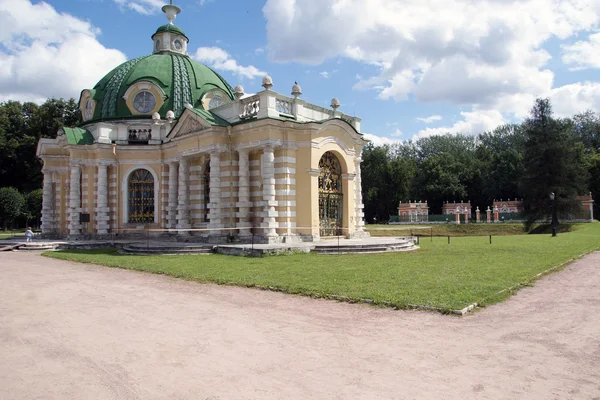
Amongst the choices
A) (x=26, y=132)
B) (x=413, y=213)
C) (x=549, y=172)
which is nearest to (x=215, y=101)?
(x=549, y=172)

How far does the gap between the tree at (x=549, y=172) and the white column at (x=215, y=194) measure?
34.4m

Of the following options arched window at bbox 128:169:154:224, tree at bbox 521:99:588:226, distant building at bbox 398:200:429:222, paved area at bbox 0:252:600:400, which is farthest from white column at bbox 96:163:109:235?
distant building at bbox 398:200:429:222

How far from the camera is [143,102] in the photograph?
27.5 metres

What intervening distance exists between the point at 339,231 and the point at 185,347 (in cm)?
1654

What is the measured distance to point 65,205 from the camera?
93.3ft

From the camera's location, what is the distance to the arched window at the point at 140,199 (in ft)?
86.6

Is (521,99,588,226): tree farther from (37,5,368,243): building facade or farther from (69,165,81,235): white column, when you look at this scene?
(69,165,81,235): white column

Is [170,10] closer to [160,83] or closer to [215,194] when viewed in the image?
[160,83]

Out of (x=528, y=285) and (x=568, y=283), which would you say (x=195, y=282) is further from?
(x=568, y=283)

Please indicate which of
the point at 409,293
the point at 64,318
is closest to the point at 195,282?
the point at 64,318

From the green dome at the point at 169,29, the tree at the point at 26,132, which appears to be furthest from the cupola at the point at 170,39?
the tree at the point at 26,132

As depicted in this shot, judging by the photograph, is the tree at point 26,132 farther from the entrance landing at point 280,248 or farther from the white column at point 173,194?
the entrance landing at point 280,248

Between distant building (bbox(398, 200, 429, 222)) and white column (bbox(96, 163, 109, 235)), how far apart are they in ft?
144

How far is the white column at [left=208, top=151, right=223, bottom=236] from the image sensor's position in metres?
20.3
